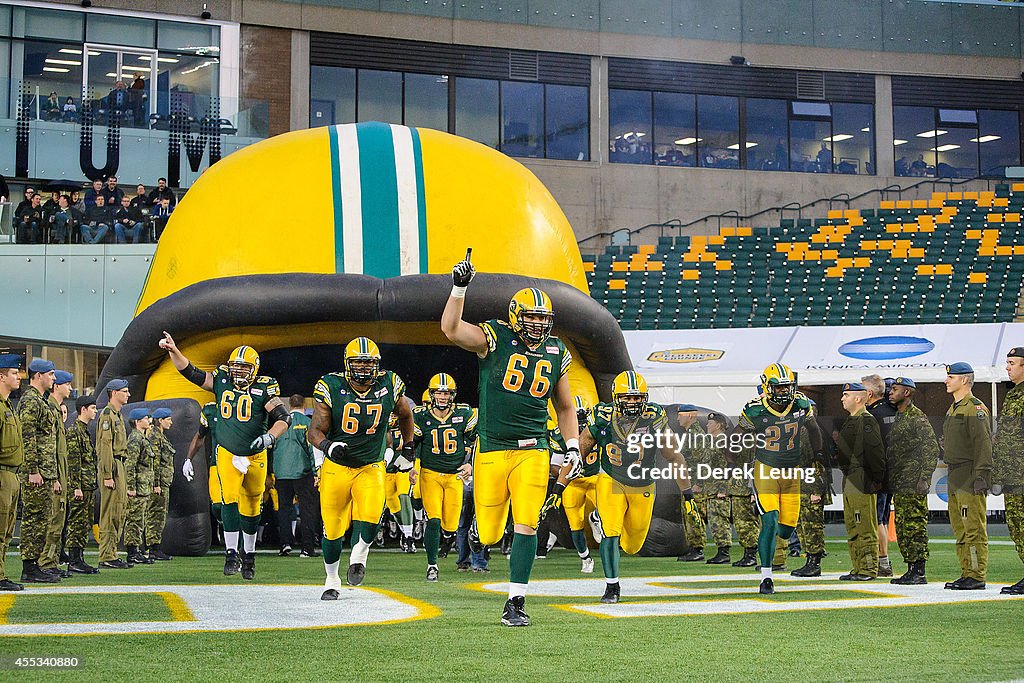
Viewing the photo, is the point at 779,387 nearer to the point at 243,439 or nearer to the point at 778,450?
the point at 778,450

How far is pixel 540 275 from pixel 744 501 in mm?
2966

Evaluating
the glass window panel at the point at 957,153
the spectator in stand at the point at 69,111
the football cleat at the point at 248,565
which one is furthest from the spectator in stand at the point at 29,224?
the glass window panel at the point at 957,153

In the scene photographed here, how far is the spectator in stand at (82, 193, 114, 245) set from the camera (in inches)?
801

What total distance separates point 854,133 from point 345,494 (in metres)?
28.4

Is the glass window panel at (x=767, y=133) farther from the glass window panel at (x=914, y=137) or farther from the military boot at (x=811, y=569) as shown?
the military boot at (x=811, y=569)

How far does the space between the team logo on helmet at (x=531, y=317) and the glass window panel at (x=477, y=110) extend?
25029mm

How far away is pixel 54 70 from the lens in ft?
87.1

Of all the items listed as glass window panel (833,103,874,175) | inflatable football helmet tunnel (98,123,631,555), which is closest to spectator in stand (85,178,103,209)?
inflatable football helmet tunnel (98,123,631,555)

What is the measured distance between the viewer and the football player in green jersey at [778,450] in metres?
9.13

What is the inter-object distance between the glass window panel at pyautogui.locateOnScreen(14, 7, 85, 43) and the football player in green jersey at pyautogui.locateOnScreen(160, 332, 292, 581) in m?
19.6

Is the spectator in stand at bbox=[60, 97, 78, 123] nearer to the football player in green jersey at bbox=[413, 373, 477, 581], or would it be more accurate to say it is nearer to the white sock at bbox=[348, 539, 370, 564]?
the football player in green jersey at bbox=[413, 373, 477, 581]

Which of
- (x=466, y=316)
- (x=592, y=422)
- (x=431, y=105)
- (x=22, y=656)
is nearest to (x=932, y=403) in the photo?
(x=466, y=316)

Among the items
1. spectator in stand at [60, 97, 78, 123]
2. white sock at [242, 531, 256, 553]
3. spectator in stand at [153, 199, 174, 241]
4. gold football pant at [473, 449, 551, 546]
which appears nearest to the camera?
gold football pant at [473, 449, 551, 546]

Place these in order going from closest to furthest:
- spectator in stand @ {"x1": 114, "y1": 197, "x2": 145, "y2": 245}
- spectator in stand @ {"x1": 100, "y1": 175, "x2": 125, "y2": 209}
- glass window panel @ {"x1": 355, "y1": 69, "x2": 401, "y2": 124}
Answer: spectator in stand @ {"x1": 114, "y1": 197, "x2": 145, "y2": 245} → spectator in stand @ {"x1": 100, "y1": 175, "x2": 125, "y2": 209} → glass window panel @ {"x1": 355, "y1": 69, "x2": 401, "y2": 124}
